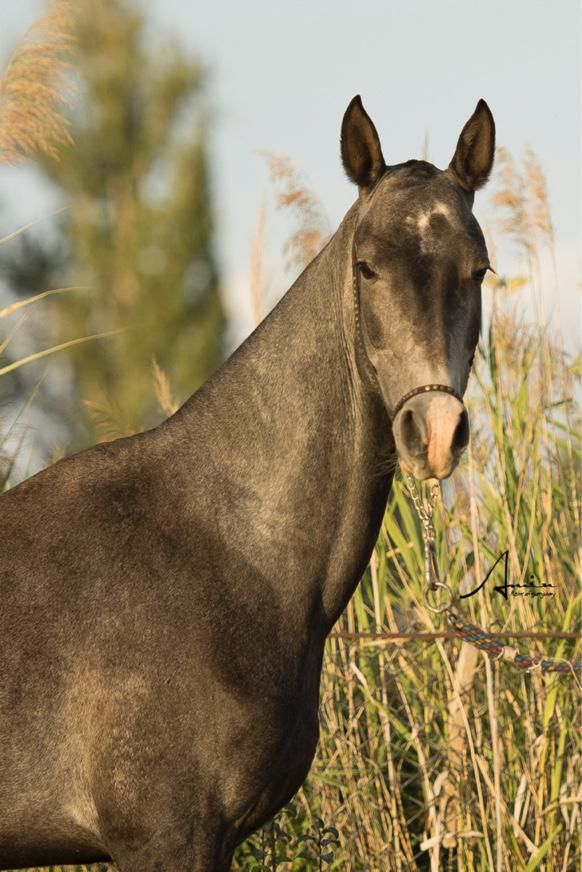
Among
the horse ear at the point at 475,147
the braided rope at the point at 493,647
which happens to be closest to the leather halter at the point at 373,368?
the horse ear at the point at 475,147

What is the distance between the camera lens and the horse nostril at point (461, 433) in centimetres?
272

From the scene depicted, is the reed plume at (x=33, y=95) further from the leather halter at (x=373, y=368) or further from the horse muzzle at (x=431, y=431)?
the horse muzzle at (x=431, y=431)

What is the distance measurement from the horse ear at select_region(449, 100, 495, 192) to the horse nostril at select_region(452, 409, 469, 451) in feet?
2.53

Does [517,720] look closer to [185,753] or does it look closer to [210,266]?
[185,753]

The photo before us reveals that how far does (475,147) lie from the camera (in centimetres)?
324

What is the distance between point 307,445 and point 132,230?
1678 cm

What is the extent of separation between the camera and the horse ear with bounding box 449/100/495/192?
10.6ft

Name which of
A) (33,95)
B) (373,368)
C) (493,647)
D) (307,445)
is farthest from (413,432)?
(33,95)

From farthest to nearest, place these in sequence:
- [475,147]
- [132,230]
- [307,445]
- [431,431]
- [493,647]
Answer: [132,230], [493,647], [475,147], [307,445], [431,431]
